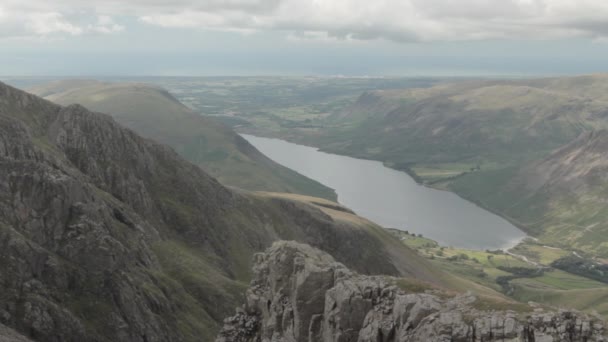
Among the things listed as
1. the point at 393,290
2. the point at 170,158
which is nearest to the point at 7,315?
the point at 393,290

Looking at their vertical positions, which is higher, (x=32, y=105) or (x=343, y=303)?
(x=32, y=105)

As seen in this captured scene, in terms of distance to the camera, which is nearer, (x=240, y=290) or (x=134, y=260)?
(x=134, y=260)

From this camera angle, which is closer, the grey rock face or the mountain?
the grey rock face

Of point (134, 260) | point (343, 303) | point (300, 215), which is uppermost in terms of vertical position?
point (343, 303)

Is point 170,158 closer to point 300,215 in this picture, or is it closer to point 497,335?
point 300,215

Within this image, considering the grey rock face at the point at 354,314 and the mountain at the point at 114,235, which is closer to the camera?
the grey rock face at the point at 354,314
